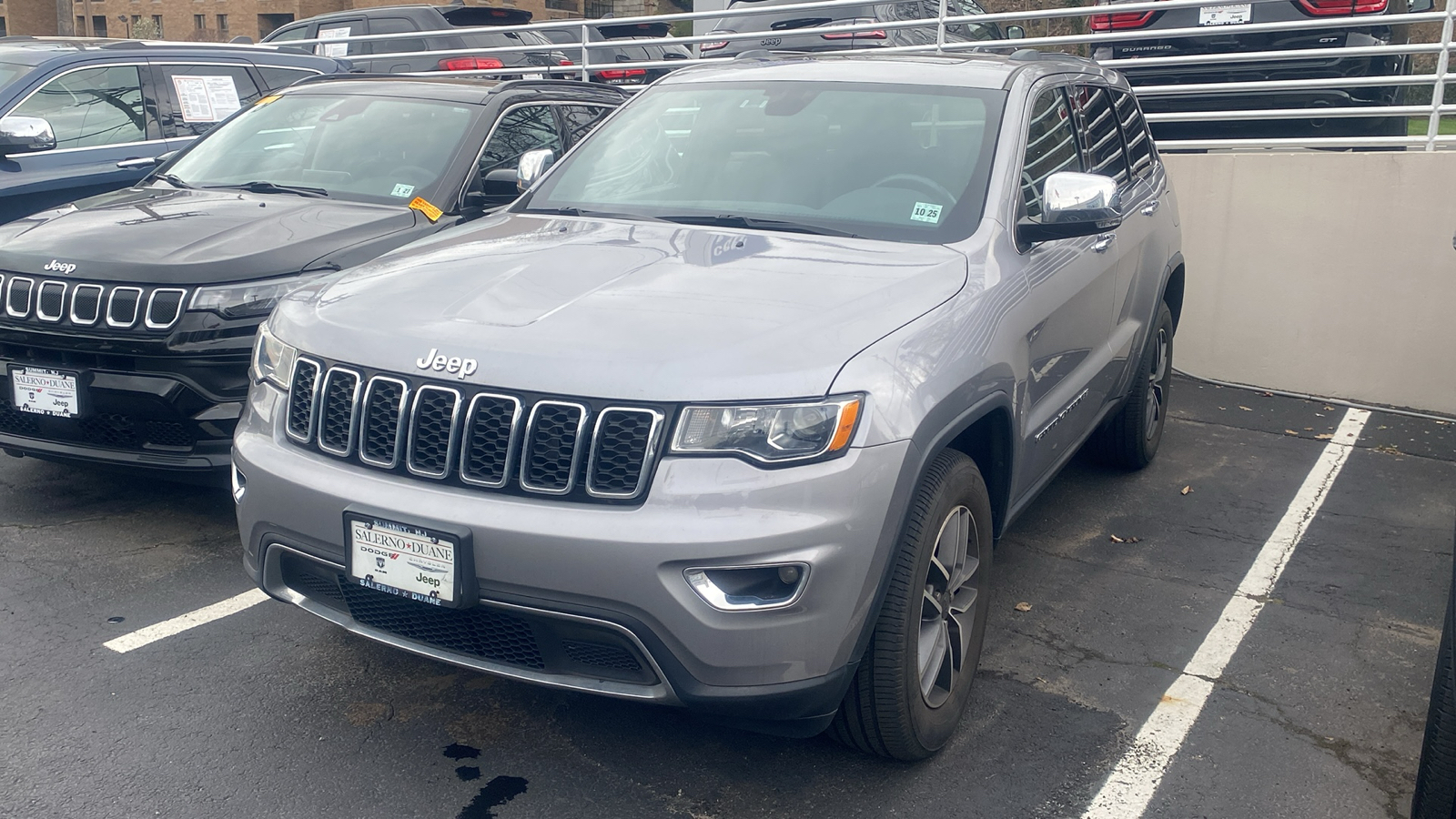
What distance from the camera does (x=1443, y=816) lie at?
2.53 m

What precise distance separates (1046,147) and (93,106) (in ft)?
Result: 18.2

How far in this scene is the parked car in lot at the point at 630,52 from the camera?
10.8m

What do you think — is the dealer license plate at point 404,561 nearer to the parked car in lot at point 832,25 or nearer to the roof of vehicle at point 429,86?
the roof of vehicle at point 429,86

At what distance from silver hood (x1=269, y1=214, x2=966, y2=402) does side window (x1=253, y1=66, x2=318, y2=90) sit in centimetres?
473

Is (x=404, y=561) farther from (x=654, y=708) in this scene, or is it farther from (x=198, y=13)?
(x=198, y=13)

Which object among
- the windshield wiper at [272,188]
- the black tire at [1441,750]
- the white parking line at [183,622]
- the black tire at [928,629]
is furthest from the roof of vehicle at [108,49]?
the black tire at [1441,750]

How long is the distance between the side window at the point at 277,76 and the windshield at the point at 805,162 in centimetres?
420

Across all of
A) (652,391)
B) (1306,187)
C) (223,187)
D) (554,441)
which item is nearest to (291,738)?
(554,441)

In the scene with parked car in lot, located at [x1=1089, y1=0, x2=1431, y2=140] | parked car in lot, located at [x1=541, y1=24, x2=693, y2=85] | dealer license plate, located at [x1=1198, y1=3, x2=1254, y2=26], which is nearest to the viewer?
parked car in lot, located at [x1=1089, y1=0, x2=1431, y2=140]

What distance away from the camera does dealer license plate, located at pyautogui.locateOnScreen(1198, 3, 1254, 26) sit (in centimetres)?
777

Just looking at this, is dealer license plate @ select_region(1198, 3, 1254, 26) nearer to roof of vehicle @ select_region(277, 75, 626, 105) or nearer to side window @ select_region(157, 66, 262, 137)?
roof of vehicle @ select_region(277, 75, 626, 105)

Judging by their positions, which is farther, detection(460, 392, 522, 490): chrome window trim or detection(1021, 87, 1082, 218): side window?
detection(1021, 87, 1082, 218): side window

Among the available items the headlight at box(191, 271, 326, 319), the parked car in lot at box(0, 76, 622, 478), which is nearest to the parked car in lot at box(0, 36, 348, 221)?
the parked car in lot at box(0, 76, 622, 478)

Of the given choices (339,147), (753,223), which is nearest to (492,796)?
(753,223)
